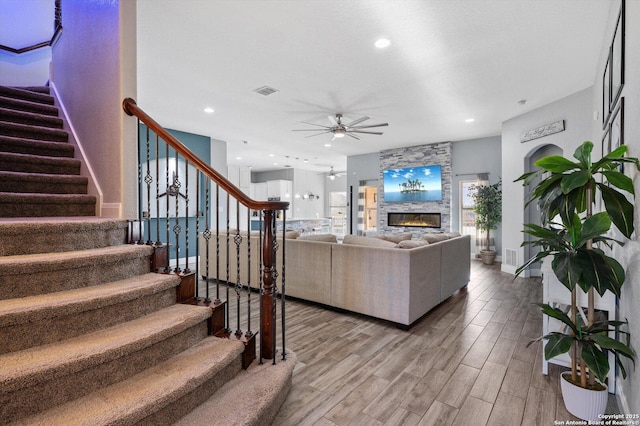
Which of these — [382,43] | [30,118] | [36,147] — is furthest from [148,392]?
[382,43]

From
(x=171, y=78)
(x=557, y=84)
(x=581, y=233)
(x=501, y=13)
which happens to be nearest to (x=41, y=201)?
(x=171, y=78)

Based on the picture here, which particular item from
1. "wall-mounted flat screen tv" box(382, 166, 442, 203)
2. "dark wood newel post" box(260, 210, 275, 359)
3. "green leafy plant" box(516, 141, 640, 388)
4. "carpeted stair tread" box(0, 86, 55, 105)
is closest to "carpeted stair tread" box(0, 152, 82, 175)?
"carpeted stair tread" box(0, 86, 55, 105)

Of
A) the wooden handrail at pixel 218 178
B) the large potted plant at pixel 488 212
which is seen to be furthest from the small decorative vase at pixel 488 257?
the wooden handrail at pixel 218 178

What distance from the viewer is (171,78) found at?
4.14m

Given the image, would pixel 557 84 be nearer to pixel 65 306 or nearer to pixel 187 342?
pixel 187 342

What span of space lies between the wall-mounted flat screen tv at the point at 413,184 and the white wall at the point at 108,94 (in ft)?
24.2

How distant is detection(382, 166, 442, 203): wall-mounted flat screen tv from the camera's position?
27.1 ft

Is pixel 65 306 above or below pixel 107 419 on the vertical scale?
above

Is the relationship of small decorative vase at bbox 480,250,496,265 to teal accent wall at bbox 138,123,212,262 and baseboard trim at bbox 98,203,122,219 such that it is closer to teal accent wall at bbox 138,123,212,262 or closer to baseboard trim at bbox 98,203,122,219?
teal accent wall at bbox 138,123,212,262

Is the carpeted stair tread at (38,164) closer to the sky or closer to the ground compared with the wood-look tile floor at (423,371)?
closer to the sky

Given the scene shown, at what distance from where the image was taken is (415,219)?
8.67 m

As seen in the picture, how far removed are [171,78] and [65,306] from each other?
141 inches

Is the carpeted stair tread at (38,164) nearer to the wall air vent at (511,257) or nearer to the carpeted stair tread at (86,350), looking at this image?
the carpeted stair tread at (86,350)

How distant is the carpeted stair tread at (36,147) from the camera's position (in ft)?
8.97
